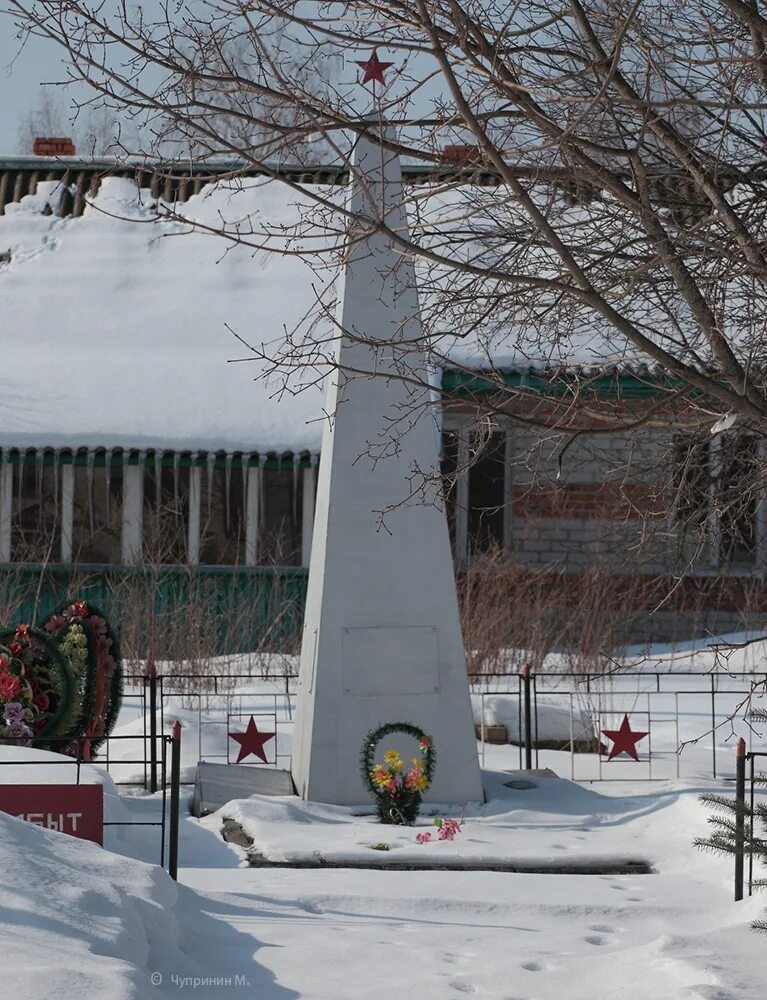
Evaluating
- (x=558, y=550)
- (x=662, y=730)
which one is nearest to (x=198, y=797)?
(x=662, y=730)

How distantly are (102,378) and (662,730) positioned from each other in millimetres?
8368

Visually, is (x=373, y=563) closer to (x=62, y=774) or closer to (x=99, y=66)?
(x=62, y=774)

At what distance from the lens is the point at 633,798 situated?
33.0 feet

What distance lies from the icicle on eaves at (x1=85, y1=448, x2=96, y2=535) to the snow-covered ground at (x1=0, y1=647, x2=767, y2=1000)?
6.71 metres

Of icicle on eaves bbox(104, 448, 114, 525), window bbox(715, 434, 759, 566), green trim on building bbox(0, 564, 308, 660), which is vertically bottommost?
green trim on building bbox(0, 564, 308, 660)

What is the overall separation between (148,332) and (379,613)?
9.89 m

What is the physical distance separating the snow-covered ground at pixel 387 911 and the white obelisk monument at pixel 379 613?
1.32 ft

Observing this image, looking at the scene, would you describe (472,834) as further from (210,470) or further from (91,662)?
(210,470)

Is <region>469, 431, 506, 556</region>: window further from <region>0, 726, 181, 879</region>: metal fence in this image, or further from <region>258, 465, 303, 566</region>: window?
<region>0, 726, 181, 879</region>: metal fence

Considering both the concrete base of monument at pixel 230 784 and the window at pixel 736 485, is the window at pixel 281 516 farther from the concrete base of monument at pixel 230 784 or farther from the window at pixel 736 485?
the window at pixel 736 485

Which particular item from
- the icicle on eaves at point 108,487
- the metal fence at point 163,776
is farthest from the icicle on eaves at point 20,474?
Result: the metal fence at point 163,776

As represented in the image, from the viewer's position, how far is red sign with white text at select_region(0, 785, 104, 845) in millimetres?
6703

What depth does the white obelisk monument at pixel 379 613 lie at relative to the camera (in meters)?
9.80

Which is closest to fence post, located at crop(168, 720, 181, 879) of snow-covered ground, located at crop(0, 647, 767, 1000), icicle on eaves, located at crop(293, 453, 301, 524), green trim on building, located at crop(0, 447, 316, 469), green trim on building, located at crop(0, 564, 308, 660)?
snow-covered ground, located at crop(0, 647, 767, 1000)
